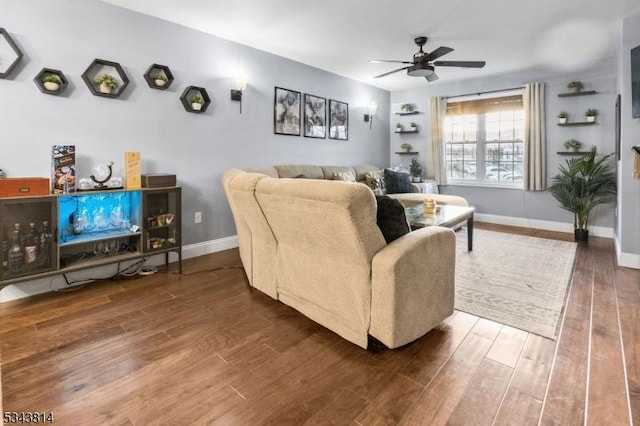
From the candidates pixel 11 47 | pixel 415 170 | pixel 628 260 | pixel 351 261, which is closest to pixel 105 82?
pixel 11 47

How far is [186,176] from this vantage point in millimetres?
3588

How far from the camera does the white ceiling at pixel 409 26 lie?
301 cm

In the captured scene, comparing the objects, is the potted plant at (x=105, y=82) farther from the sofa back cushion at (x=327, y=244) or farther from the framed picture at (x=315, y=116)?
the framed picture at (x=315, y=116)

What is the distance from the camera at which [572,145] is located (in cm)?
476

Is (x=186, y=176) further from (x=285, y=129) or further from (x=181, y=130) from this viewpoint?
(x=285, y=129)

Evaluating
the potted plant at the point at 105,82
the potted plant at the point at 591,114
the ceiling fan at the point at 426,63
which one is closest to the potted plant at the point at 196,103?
the potted plant at the point at 105,82

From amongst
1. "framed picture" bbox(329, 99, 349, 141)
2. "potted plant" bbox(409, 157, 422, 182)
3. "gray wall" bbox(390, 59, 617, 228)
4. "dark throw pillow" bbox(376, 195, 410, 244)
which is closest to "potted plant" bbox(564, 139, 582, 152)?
"gray wall" bbox(390, 59, 617, 228)

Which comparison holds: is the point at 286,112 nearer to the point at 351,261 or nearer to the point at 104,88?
the point at 104,88

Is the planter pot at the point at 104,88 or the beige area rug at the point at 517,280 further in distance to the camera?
the planter pot at the point at 104,88

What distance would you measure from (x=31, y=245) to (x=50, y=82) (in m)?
1.28

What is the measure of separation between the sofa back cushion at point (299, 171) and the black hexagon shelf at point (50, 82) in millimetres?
2244

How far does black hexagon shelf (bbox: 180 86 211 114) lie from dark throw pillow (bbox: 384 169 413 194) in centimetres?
306

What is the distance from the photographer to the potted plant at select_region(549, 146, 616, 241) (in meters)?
4.33

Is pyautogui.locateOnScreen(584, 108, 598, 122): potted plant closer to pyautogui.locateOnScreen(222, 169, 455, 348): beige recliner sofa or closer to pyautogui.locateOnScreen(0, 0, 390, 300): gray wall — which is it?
pyautogui.locateOnScreen(0, 0, 390, 300): gray wall
